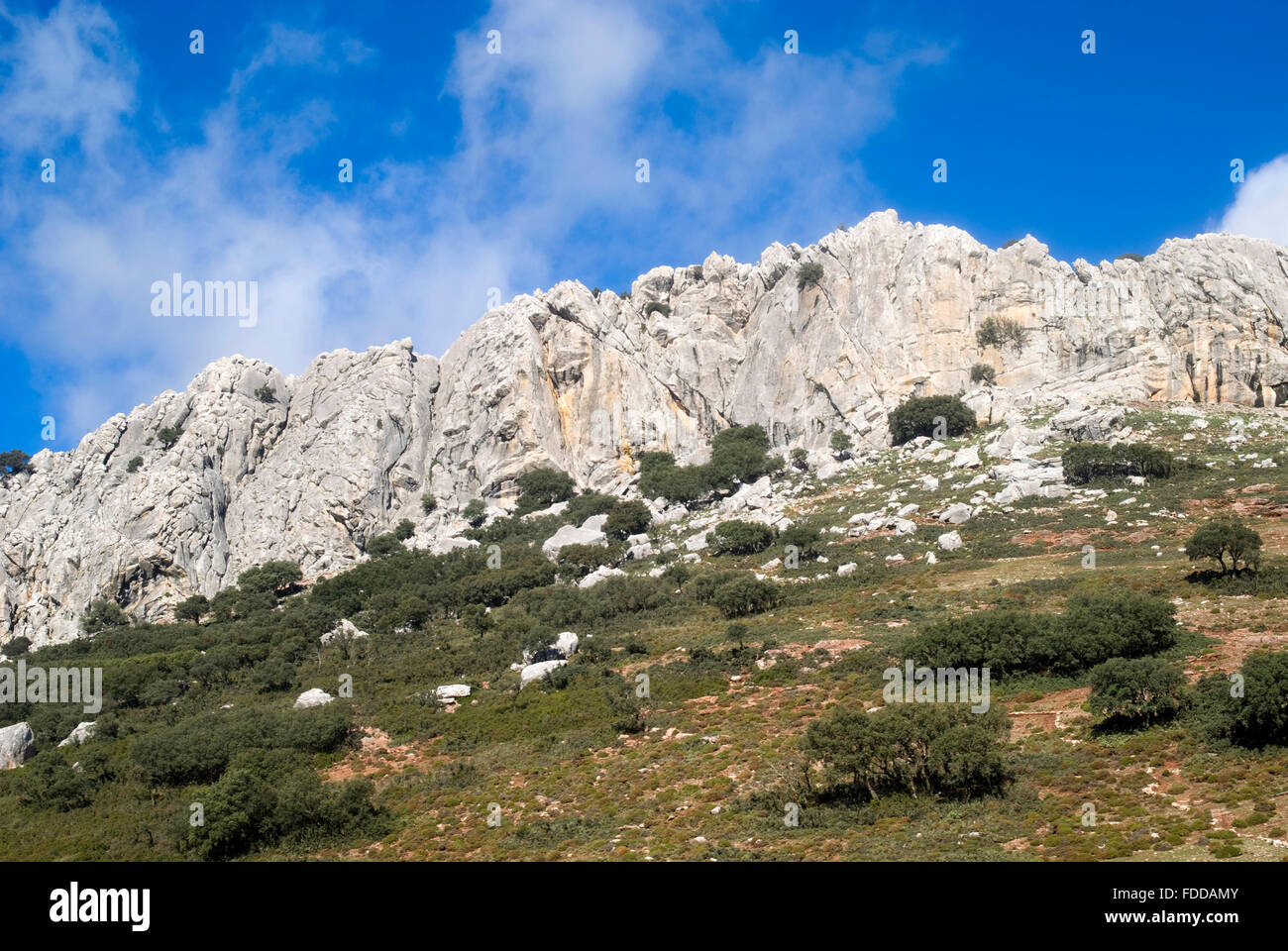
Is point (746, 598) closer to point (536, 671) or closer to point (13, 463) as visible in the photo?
point (536, 671)

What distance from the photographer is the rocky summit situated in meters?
80.3

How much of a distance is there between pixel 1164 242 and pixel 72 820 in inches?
4009

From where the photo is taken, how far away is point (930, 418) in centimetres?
7731

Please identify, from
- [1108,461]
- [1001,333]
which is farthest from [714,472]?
[1001,333]

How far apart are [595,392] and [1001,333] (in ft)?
145

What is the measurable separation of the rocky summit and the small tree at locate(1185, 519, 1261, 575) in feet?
124

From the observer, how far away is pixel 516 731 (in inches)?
1242

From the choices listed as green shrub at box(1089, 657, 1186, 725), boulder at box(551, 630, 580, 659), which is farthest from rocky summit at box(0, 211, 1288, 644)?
green shrub at box(1089, 657, 1186, 725)

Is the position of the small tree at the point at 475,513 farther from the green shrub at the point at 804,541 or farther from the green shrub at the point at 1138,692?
the green shrub at the point at 1138,692

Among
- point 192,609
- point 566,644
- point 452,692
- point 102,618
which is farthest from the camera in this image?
point 102,618

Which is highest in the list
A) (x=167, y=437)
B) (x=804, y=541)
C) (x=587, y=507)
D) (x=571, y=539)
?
(x=167, y=437)
